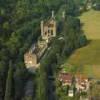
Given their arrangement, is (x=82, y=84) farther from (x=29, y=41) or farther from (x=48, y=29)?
(x=48, y=29)

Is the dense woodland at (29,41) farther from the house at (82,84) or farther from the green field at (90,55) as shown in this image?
the house at (82,84)

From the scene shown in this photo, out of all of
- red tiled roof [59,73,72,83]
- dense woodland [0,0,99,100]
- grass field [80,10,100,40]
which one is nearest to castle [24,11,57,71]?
dense woodland [0,0,99,100]

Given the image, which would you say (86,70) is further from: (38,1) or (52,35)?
(38,1)

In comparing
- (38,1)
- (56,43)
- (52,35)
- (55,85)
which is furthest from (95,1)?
(55,85)

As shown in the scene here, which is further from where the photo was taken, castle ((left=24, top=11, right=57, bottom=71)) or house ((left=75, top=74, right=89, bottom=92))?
castle ((left=24, top=11, right=57, bottom=71))

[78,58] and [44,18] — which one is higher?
[44,18]

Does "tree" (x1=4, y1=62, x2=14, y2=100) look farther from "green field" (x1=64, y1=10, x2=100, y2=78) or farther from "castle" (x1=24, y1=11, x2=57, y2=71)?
"green field" (x1=64, y1=10, x2=100, y2=78)

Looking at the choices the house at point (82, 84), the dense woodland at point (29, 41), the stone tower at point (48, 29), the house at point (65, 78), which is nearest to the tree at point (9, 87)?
the dense woodland at point (29, 41)
